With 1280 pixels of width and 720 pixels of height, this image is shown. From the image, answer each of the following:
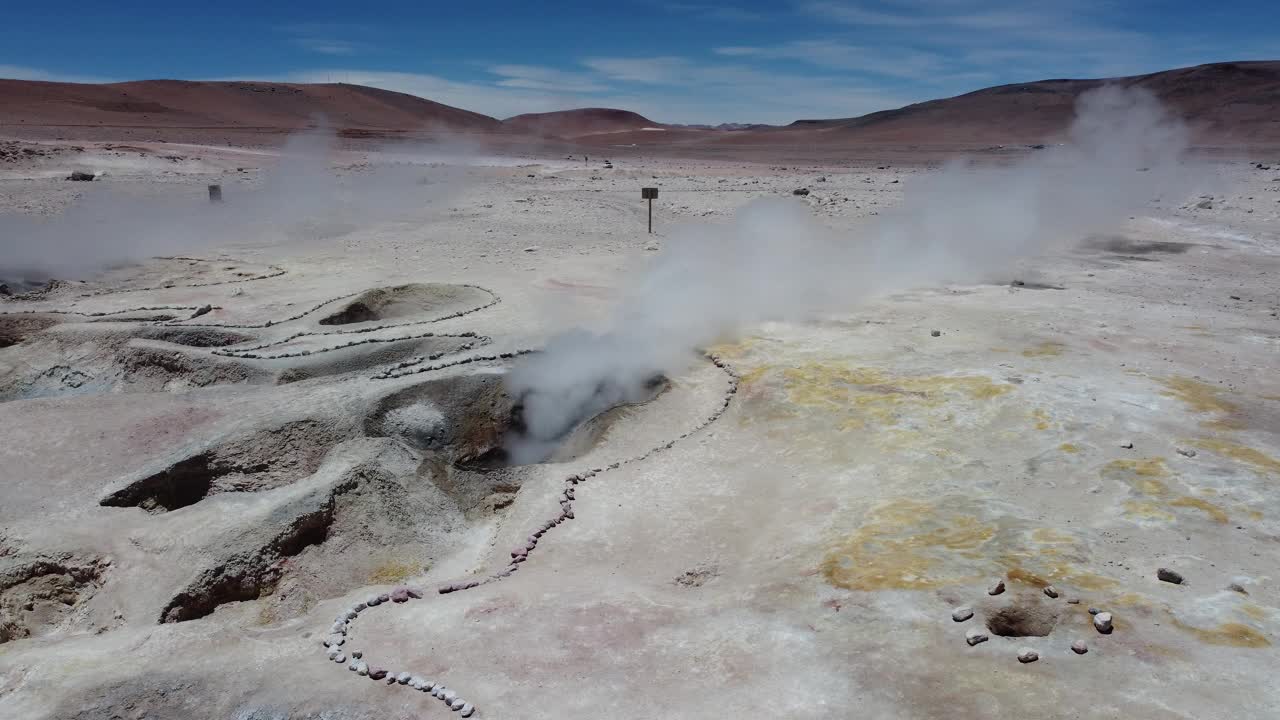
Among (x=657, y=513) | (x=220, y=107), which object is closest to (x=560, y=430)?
(x=657, y=513)

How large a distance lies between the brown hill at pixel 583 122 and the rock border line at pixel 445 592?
88.1 m

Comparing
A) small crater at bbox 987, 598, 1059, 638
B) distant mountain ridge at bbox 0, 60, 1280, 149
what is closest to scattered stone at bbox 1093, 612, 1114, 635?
small crater at bbox 987, 598, 1059, 638

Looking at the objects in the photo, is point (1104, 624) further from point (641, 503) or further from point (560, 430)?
point (560, 430)

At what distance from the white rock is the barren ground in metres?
0.06

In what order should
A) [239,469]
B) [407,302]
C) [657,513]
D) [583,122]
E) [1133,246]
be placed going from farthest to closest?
[583,122], [1133,246], [407,302], [239,469], [657,513]

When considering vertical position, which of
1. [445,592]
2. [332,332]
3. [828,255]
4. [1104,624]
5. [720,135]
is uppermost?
[720,135]

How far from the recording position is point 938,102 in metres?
81.7

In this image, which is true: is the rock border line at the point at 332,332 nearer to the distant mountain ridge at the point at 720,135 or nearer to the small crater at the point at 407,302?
the small crater at the point at 407,302

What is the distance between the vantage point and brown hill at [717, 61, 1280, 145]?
5272cm

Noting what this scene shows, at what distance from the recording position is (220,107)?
208 feet

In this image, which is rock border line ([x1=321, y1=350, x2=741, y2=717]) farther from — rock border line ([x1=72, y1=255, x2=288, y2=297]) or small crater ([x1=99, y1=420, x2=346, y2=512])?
rock border line ([x1=72, y1=255, x2=288, y2=297])

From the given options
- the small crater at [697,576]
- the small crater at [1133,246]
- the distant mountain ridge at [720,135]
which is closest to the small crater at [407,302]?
the small crater at [697,576]

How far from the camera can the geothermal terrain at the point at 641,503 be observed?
163 inches

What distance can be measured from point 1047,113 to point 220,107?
63536 millimetres
